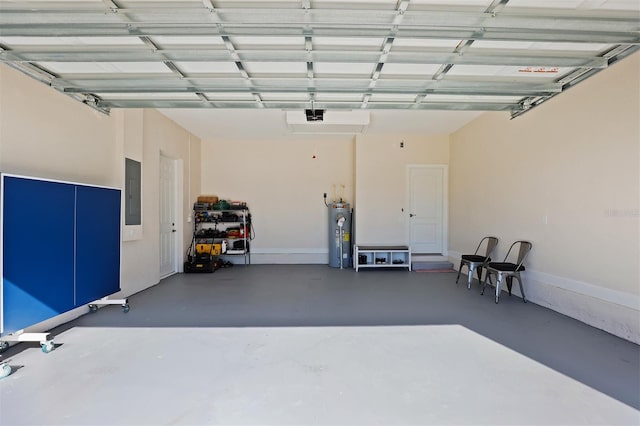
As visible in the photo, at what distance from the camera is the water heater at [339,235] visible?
278 inches

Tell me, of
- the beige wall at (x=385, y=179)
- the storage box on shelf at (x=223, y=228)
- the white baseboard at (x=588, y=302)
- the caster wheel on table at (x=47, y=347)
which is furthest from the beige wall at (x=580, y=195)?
the caster wheel on table at (x=47, y=347)

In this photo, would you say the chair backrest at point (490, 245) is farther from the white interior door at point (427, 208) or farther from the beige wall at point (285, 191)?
the beige wall at point (285, 191)

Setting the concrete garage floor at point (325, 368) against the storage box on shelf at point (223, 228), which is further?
the storage box on shelf at point (223, 228)

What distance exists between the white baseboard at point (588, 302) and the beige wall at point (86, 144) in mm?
5973

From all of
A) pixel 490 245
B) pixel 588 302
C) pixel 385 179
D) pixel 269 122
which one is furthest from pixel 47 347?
pixel 385 179

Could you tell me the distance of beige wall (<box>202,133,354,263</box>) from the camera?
7.57 m

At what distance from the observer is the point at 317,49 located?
266cm

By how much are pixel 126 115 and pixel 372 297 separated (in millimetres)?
4596

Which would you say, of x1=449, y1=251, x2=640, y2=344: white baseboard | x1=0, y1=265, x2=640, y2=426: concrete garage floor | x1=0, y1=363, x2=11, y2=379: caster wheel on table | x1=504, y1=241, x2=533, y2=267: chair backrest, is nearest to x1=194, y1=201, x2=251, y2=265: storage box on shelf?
x1=0, y1=265, x2=640, y2=426: concrete garage floor

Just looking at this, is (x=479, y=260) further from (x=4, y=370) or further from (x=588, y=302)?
(x=4, y=370)

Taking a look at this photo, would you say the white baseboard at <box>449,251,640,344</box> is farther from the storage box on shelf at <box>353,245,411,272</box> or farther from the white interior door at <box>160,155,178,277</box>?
the white interior door at <box>160,155,178,277</box>

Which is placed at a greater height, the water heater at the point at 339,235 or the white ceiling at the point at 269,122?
the white ceiling at the point at 269,122

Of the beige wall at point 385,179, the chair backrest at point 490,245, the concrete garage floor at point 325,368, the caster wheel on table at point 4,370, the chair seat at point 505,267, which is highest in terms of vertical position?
the beige wall at point 385,179

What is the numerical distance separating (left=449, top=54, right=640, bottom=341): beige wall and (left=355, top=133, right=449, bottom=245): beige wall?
1.97 meters
